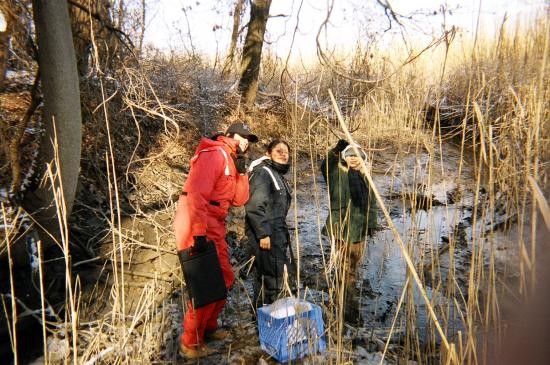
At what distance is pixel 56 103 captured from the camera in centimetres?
306

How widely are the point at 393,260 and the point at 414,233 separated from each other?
115 inches

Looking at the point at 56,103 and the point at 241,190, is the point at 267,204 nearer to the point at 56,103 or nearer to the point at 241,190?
the point at 241,190

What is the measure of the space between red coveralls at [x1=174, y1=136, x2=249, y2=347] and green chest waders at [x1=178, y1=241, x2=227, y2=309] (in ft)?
0.27

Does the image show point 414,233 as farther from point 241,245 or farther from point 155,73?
point 155,73

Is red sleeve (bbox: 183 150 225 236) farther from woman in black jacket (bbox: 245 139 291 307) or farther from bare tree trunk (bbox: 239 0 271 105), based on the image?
bare tree trunk (bbox: 239 0 271 105)

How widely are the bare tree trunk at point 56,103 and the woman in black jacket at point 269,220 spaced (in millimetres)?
1469

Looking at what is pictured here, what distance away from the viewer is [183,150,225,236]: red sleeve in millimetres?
2750

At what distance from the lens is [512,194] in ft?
5.46

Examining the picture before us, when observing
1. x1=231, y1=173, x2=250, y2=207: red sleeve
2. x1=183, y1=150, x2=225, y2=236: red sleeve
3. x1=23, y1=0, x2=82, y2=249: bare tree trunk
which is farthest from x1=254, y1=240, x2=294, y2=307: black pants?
x1=23, y1=0, x2=82, y2=249: bare tree trunk

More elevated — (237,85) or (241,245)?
(237,85)

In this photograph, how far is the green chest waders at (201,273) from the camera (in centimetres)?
272

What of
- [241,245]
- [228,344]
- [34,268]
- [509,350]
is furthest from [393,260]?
[509,350]

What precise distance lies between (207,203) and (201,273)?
0.49 meters

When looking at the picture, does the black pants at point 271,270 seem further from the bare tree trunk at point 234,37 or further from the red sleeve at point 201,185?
the bare tree trunk at point 234,37
